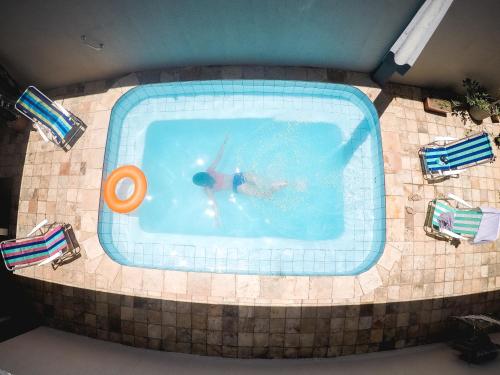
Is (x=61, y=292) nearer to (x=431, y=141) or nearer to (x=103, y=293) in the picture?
(x=103, y=293)

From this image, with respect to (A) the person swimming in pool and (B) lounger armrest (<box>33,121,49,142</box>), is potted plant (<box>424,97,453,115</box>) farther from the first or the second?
(B) lounger armrest (<box>33,121,49,142</box>)

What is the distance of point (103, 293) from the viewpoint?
4.67m

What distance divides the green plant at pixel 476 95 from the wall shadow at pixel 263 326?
3.87 metres

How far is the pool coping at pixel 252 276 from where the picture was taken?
14.7ft

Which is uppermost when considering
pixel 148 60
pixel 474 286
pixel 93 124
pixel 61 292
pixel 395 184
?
pixel 148 60

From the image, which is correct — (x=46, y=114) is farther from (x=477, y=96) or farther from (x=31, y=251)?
(x=477, y=96)

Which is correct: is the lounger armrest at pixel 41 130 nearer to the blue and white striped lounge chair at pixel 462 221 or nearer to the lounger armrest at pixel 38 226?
the lounger armrest at pixel 38 226

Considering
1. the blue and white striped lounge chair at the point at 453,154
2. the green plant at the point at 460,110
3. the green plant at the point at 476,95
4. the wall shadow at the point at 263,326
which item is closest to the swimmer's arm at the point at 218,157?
the wall shadow at the point at 263,326

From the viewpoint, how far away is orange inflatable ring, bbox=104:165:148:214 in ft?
15.1

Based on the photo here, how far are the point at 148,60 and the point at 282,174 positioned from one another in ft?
12.0

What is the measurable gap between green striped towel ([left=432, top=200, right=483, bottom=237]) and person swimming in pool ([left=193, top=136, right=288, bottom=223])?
9.73ft

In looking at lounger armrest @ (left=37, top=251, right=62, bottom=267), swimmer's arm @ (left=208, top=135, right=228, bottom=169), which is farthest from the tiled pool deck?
swimmer's arm @ (left=208, top=135, right=228, bottom=169)

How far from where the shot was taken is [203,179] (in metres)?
5.47

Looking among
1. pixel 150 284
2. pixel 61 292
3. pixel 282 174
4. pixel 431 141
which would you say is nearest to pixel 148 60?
pixel 282 174
